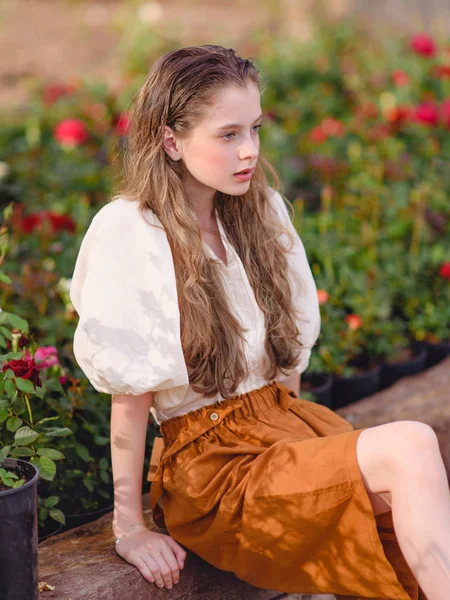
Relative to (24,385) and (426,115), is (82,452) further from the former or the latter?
(426,115)

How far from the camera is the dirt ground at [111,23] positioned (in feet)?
21.1

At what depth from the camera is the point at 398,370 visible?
325cm

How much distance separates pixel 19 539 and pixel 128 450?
1.30 ft

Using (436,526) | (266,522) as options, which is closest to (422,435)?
(436,526)

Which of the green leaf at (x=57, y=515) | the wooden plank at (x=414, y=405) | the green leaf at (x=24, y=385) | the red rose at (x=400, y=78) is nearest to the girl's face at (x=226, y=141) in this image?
the green leaf at (x=24, y=385)

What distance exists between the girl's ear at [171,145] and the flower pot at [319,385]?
1200 mm

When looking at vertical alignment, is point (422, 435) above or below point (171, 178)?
below

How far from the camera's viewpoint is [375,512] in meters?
1.86

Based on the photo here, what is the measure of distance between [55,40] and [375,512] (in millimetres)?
6240

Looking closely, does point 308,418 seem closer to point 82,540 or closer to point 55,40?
point 82,540

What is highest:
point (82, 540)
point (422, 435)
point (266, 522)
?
point (422, 435)

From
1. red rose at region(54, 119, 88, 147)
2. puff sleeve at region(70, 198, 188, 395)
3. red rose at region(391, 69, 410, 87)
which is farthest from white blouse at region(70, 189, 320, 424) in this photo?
red rose at region(391, 69, 410, 87)

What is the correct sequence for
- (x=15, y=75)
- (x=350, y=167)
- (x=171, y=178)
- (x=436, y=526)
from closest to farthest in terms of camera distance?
(x=436, y=526), (x=171, y=178), (x=350, y=167), (x=15, y=75)

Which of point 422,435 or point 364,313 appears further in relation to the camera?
point 364,313
